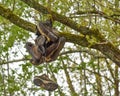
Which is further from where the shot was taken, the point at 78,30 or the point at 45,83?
the point at 78,30

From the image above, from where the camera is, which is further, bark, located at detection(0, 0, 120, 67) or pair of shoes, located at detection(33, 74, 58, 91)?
bark, located at detection(0, 0, 120, 67)

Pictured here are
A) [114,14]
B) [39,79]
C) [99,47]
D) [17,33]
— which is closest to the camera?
[39,79]

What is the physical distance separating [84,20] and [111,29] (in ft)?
1.48

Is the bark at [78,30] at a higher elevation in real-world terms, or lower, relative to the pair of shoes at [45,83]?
higher

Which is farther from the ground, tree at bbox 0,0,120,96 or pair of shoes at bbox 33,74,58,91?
tree at bbox 0,0,120,96

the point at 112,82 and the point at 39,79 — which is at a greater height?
the point at 112,82

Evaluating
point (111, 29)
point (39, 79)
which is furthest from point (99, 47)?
point (39, 79)

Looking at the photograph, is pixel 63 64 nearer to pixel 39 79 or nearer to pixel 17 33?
pixel 17 33

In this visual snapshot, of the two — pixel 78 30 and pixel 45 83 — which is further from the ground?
pixel 78 30

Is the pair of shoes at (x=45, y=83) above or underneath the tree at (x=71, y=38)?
underneath

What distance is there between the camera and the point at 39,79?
3020mm

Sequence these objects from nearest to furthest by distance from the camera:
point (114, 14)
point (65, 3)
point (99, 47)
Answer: point (99, 47)
point (114, 14)
point (65, 3)

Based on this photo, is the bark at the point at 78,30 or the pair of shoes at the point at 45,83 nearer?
the pair of shoes at the point at 45,83

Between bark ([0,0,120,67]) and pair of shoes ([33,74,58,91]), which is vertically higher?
bark ([0,0,120,67])
